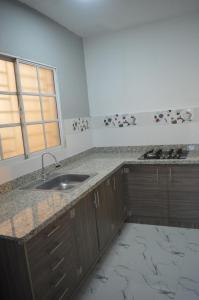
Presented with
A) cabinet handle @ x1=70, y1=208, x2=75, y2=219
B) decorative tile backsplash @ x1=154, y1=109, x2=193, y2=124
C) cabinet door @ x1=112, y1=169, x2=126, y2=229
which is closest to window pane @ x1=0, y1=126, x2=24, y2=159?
cabinet handle @ x1=70, y1=208, x2=75, y2=219

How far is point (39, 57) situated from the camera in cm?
252

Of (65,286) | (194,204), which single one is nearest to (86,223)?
(65,286)

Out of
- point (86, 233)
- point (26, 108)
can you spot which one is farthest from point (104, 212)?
point (26, 108)

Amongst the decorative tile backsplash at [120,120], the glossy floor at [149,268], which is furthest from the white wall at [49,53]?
the glossy floor at [149,268]

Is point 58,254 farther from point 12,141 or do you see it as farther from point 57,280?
point 12,141

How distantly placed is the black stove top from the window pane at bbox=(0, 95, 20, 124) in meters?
1.51

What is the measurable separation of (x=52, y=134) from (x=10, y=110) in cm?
67

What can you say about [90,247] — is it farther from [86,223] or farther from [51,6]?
[51,6]

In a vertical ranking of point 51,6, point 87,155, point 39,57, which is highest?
point 51,6

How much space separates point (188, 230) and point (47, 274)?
1867 mm

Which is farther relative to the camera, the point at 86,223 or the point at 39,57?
the point at 39,57

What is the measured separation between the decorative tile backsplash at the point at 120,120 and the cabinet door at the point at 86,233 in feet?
5.27

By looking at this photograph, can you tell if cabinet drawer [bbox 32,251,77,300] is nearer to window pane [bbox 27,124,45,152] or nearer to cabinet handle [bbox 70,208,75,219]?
cabinet handle [bbox 70,208,75,219]

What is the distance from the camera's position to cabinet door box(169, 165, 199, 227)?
8.85 ft
